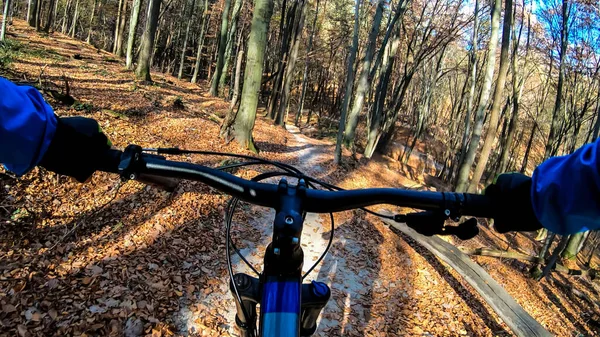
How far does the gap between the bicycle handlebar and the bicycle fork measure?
37 centimetres

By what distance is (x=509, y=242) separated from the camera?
602 inches

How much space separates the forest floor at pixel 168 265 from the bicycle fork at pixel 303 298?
2.99 m

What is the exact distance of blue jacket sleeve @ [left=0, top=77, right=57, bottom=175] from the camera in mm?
1055

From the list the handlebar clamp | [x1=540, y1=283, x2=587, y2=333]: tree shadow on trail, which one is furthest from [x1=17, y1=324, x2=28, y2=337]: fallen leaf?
[x1=540, y1=283, x2=587, y2=333]: tree shadow on trail

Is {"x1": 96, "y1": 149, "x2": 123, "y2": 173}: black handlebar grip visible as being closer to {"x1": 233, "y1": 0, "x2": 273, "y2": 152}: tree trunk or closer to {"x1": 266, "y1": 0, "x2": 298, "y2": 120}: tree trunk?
{"x1": 233, "y1": 0, "x2": 273, "y2": 152}: tree trunk

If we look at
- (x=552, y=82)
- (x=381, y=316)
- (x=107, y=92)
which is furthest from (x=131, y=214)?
(x=552, y=82)

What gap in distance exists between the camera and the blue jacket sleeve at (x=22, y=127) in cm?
105

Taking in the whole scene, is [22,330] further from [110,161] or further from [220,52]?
[220,52]

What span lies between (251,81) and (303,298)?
29.9 ft

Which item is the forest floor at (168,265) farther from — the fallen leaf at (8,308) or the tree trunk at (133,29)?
the tree trunk at (133,29)

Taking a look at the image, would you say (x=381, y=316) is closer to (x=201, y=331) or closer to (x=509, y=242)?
(x=201, y=331)

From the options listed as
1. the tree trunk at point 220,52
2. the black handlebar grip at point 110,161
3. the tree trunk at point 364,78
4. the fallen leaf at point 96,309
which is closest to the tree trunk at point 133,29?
the tree trunk at point 220,52

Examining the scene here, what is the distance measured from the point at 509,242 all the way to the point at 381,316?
42.1 feet

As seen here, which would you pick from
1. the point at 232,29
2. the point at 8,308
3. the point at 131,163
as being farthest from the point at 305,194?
the point at 232,29
